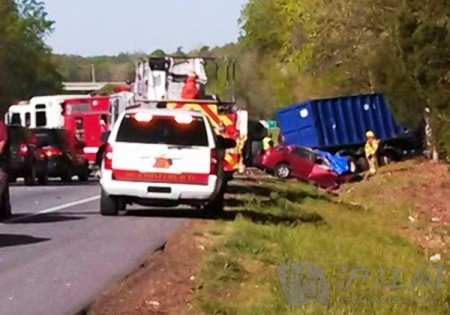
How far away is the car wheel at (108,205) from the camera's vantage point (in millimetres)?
21594

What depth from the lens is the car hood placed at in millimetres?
44625

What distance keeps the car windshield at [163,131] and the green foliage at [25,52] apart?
56576mm

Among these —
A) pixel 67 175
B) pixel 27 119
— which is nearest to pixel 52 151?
pixel 67 175

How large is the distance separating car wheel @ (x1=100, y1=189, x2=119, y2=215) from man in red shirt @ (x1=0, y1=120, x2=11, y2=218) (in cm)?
157

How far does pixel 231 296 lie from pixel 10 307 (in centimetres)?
233

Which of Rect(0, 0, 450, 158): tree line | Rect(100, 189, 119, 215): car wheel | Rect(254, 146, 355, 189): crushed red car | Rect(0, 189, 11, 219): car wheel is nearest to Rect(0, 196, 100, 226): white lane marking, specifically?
Rect(0, 189, 11, 219): car wheel

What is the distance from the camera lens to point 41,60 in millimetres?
98812

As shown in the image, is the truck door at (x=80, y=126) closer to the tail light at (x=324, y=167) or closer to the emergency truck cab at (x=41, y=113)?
the emergency truck cab at (x=41, y=113)

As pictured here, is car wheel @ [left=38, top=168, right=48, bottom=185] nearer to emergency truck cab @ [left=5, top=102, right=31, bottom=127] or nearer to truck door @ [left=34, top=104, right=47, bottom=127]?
truck door @ [left=34, top=104, right=47, bottom=127]

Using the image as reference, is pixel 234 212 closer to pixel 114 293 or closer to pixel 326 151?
pixel 114 293

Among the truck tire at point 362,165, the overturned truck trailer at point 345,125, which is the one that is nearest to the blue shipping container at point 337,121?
the overturned truck trailer at point 345,125

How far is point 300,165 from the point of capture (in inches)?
1768

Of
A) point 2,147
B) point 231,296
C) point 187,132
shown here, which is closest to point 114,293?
point 231,296

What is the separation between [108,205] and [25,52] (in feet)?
238
